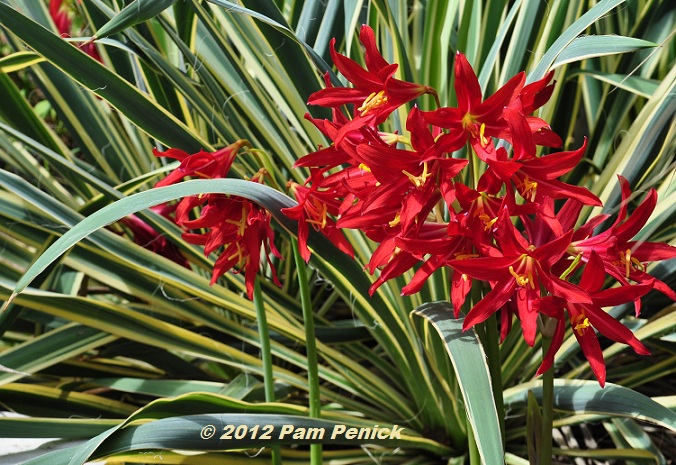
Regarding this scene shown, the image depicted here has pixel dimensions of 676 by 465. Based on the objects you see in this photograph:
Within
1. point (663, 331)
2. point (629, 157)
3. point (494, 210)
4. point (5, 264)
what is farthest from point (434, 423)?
point (5, 264)

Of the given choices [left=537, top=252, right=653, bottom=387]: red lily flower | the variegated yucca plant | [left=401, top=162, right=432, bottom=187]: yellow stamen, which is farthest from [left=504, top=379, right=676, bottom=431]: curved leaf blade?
[left=401, top=162, right=432, bottom=187]: yellow stamen

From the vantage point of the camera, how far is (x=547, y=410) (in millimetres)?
595

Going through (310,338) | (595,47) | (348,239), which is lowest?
(310,338)

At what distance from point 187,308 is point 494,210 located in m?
0.63

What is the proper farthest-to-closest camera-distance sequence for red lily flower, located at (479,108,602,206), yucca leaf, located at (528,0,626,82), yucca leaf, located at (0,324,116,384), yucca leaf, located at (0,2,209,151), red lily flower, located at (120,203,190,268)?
red lily flower, located at (120,203,190,268)
yucca leaf, located at (0,324,116,384)
yucca leaf, located at (0,2,209,151)
yucca leaf, located at (528,0,626,82)
red lily flower, located at (479,108,602,206)

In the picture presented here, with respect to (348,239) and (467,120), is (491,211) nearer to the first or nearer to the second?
(467,120)

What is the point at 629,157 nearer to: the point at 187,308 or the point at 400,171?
the point at 400,171

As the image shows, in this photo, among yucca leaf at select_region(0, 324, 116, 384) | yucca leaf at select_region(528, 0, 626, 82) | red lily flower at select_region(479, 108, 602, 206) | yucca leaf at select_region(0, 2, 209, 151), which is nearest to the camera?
red lily flower at select_region(479, 108, 602, 206)

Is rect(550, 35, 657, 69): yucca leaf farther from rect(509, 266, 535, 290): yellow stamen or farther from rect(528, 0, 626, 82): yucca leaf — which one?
rect(509, 266, 535, 290): yellow stamen

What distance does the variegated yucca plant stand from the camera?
550 millimetres

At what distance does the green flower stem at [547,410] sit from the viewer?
587mm

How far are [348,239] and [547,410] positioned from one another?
45 centimetres

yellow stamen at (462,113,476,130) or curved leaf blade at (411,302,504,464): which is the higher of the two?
yellow stamen at (462,113,476,130)

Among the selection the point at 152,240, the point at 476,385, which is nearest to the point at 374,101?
the point at 476,385
